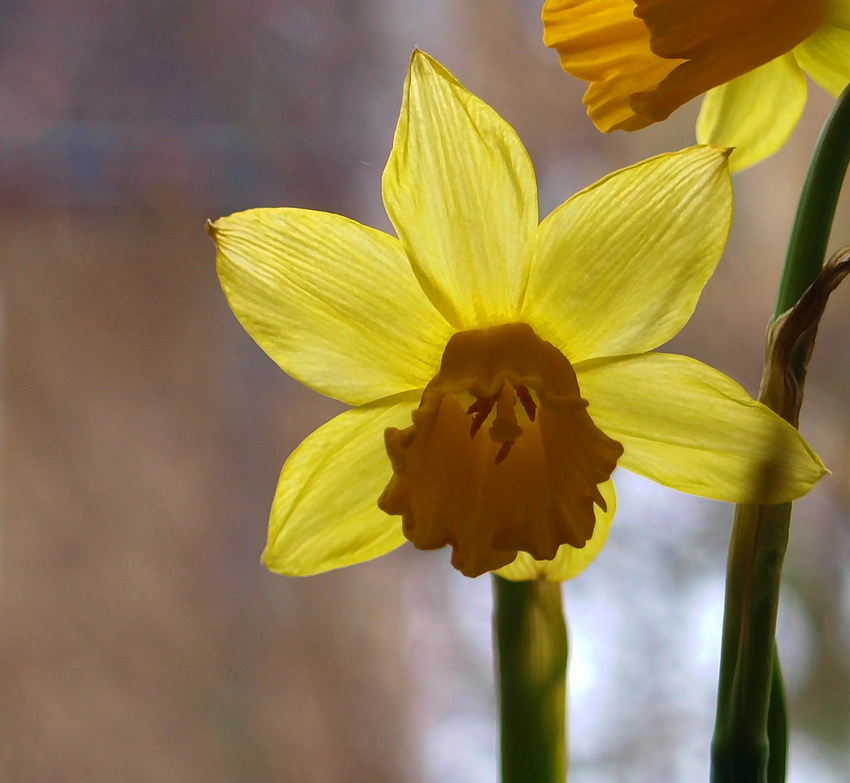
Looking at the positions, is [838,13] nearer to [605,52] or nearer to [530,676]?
[605,52]

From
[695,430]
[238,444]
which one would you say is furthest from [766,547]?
[238,444]

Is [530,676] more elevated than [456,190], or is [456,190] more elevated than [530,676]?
[456,190]

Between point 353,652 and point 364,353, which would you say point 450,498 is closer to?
point 364,353

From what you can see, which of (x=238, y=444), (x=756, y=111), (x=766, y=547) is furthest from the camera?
(x=238, y=444)

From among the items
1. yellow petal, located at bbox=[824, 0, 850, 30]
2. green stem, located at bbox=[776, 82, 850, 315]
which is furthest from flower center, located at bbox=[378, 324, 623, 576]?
yellow petal, located at bbox=[824, 0, 850, 30]

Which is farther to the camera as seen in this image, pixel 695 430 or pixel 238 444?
pixel 238 444

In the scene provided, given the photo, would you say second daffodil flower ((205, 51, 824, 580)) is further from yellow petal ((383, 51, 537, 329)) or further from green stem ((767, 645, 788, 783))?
green stem ((767, 645, 788, 783))
